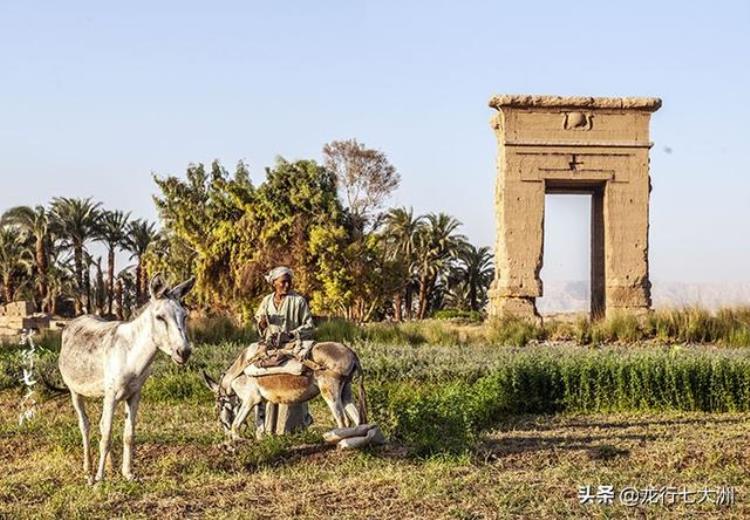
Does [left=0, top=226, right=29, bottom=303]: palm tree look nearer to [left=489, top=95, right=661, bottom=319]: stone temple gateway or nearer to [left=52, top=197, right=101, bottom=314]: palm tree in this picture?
[left=52, top=197, right=101, bottom=314]: palm tree

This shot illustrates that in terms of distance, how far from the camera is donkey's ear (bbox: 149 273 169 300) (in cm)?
710

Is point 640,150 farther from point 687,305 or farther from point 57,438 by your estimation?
point 57,438

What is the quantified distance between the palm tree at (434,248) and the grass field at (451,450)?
29.5 metres

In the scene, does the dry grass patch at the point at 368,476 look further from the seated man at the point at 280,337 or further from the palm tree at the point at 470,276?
the palm tree at the point at 470,276

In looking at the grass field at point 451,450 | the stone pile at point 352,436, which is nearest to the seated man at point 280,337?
the grass field at point 451,450

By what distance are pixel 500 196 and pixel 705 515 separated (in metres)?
14.7

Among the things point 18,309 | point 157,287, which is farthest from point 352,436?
point 18,309

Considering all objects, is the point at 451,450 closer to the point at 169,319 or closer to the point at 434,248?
the point at 169,319

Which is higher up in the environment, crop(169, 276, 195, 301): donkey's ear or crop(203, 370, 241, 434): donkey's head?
crop(169, 276, 195, 301): donkey's ear

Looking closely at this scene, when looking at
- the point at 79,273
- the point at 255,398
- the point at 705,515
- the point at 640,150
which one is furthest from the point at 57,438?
the point at 79,273

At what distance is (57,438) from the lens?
954 cm

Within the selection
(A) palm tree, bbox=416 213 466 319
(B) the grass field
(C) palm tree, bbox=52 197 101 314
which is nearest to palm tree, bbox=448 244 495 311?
(A) palm tree, bbox=416 213 466 319

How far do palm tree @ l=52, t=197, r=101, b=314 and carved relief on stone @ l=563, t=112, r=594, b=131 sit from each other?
2569 cm

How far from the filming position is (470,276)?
44.8 metres
